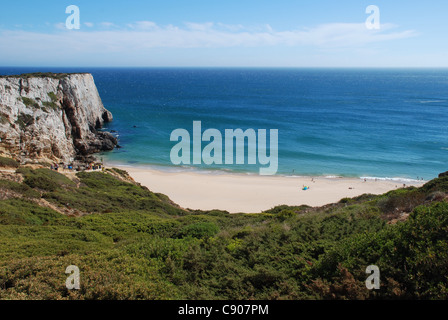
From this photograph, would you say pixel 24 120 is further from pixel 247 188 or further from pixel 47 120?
pixel 247 188
